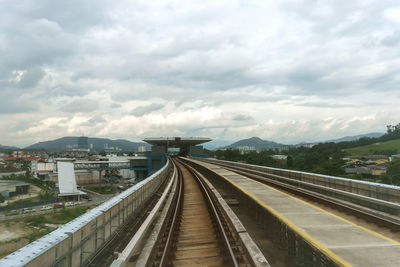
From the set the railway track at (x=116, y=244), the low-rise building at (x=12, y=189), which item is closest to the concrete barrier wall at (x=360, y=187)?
the railway track at (x=116, y=244)

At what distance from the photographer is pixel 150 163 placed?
73938 mm

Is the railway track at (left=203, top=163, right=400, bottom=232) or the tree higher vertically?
the railway track at (left=203, top=163, right=400, bottom=232)

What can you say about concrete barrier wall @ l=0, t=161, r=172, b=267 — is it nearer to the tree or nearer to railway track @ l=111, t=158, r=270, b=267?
railway track @ l=111, t=158, r=270, b=267

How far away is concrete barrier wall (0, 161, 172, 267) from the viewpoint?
3153mm

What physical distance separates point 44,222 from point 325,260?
45.6 metres

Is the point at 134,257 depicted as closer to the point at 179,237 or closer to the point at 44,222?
the point at 179,237

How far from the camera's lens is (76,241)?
439 cm

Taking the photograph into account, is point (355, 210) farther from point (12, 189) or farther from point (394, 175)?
→ point (12, 189)

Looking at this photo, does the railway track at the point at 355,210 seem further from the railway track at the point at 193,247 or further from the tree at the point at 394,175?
the tree at the point at 394,175

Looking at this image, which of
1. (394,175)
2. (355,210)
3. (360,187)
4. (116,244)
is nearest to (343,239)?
(355,210)

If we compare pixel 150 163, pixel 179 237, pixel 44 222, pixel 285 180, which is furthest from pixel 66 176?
pixel 179 237

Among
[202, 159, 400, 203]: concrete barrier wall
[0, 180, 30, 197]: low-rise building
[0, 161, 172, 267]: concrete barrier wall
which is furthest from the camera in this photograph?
[0, 180, 30, 197]: low-rise building

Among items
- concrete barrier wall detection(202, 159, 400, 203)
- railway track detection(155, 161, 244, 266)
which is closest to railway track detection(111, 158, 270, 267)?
railway track detection(155, 161, 244, 266)

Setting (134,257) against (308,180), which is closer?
(134,257)
